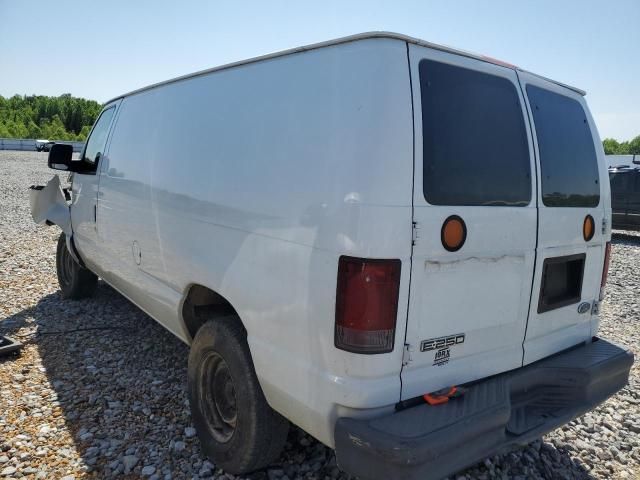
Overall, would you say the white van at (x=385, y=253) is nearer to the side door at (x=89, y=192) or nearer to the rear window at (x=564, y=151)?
the rear window at (x=564, y=151)

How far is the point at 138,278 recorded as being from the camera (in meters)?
3.72

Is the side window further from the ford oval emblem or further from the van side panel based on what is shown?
the ford oval emblem

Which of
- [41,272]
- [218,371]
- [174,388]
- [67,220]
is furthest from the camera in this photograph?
[41,272]

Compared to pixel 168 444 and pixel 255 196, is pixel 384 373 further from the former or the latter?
pixel 168 444

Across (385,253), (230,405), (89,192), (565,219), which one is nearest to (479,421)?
(385,253)

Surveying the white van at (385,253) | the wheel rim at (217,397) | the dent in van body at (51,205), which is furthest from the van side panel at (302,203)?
the dent in van body at (51,205)

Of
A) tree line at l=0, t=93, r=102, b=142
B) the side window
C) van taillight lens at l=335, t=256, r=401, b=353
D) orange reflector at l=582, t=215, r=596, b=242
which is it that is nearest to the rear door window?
orange reflector at l=582, t=215, r=596, b=242

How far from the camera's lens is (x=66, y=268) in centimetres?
592

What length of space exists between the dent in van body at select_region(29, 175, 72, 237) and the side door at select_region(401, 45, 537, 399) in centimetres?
449

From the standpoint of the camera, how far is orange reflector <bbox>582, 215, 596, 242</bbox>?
288 cm

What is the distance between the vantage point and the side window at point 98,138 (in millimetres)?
4547

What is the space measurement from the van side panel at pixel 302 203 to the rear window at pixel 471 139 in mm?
150

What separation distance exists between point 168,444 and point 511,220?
2.39 metres

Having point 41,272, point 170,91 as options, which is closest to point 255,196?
point 170,91
